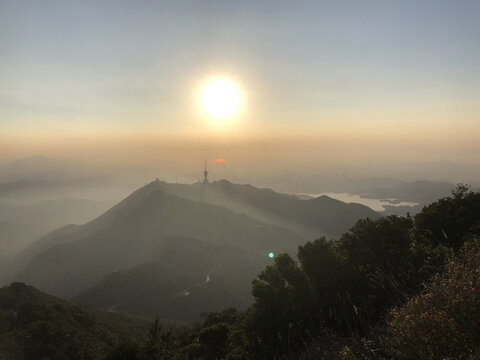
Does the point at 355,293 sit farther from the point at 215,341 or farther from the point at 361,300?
the point at 215,341

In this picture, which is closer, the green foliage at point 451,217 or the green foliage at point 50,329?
the green foliage at point 451,217

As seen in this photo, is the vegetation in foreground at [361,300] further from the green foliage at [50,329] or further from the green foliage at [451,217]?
the green foliage at [50,329]

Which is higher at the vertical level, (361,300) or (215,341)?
(361,300)

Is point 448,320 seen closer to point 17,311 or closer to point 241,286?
point 17,311

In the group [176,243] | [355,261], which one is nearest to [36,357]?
[355,261]

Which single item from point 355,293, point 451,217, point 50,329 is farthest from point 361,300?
point 50,329

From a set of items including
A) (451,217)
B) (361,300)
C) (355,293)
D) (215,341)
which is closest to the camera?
(361,300)

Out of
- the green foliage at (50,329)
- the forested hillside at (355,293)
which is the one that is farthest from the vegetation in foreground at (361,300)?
the green foliage at (50,329)

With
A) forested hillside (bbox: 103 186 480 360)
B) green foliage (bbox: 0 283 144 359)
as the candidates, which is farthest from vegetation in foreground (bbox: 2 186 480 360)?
green foliage (bbox: 0 283 144 359)

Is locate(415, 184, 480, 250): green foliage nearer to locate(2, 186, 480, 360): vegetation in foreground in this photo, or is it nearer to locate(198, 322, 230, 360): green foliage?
locate(2, 186, 480, 360): vegetation in foreground

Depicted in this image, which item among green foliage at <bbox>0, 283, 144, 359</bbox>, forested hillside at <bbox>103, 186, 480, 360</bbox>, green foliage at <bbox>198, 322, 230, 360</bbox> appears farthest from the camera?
green foliage at <bbox>0, 283, 144, 359</bbox>

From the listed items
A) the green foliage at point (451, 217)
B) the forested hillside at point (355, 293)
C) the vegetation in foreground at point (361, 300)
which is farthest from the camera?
the green foliage at point (451, 217)

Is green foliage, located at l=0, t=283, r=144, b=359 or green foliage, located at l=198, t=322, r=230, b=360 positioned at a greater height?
green foliage, located at l=198, t=322, r=230, b=360

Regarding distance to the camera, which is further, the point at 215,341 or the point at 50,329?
the point at 50,329
